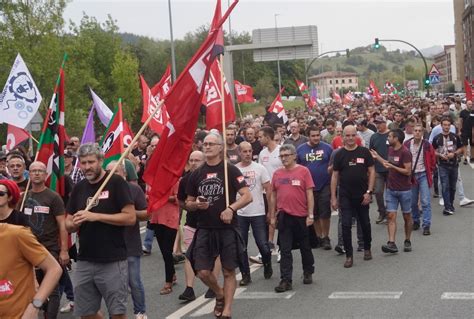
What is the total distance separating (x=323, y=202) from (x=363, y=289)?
3042 millimetres

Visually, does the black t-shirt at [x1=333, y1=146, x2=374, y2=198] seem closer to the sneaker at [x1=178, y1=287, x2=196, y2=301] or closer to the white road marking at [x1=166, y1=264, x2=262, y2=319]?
the white road marking at [x1=166, y1=264, x2=262, y2=319]

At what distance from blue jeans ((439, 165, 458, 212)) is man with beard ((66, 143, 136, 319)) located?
364 inches

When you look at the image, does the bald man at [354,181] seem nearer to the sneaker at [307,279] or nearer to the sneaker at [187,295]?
the sneaker at [307,279]

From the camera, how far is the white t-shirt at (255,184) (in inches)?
385

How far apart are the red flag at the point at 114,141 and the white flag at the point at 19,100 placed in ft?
7.05

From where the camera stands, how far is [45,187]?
7.68 meters

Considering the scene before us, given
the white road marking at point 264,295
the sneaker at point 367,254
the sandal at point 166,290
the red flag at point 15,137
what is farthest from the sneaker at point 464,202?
the red flag at point 15,137

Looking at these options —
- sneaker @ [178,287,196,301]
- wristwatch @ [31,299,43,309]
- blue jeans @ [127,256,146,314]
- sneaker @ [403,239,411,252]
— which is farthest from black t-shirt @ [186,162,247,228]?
sneaker @ [403,239,411,252]

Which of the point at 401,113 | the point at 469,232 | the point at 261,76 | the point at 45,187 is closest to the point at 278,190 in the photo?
the point at 45,187

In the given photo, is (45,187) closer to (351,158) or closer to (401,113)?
(351,158)

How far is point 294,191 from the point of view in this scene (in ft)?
31.0

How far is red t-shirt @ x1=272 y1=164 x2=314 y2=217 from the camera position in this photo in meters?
9.40

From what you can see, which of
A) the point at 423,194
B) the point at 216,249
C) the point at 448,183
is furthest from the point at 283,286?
the point at 448,183

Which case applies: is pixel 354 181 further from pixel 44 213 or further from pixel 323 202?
pixel 44 213
